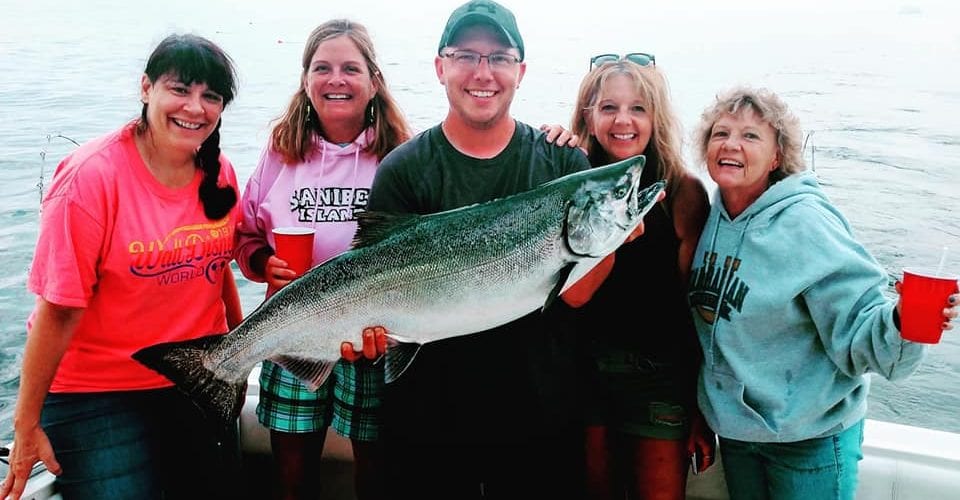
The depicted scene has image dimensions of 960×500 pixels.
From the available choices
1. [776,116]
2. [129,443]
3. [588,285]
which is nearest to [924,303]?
[776,116]

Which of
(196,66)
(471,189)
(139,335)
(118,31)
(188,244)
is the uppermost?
(118,31)

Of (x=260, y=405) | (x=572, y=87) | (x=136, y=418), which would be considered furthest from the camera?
(x=572, y=87)

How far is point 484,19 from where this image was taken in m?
2.69

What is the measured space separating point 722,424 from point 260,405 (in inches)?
79.0

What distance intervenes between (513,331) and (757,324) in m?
0.92

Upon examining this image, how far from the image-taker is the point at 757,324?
108 inches

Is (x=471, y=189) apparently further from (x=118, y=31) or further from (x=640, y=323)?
(x=118, y=31)

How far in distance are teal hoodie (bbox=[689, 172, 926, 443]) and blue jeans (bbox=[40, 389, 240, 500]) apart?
2101 mm

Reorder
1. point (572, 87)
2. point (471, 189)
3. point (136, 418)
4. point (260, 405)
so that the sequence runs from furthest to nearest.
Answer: point (572, 87) → point (260, 405) → point (136, 418) → point (471, 189)

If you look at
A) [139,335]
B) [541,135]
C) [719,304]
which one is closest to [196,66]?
[139,335]

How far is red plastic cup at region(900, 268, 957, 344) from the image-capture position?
2.27 metres

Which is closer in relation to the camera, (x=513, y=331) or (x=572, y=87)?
(x=513, y=331)

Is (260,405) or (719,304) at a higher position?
(719,304)

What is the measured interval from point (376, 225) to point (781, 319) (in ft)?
5.04
